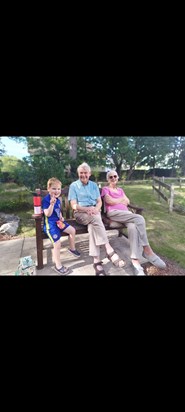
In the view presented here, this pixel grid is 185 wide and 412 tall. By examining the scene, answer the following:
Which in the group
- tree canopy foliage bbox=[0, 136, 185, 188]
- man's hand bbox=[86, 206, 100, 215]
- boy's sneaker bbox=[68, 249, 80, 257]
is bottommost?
boy's sneaker bbox=[68, 249, 80, 257]

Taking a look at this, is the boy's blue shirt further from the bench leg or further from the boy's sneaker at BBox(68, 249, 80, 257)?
the boy's sneaker at BBox(68, 249, 80, 257)

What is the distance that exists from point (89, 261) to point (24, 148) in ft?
9.53

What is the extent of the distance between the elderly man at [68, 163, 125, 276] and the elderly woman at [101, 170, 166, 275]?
133 millimetres

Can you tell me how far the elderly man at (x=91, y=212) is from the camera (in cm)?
165

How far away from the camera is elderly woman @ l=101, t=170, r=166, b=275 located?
5.62 feet

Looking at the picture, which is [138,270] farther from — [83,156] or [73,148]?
[83,156]

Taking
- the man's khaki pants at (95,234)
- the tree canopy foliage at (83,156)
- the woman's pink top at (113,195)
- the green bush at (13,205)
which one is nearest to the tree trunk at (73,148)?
the tree canopy foliage at (83,156)

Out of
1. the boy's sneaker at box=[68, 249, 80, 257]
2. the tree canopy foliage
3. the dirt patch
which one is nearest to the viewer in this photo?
the dirt patch

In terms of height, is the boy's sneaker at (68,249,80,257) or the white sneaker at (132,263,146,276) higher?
the boy's sneaker at (68,249,80,257)

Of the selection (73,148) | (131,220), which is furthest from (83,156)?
(131,220)

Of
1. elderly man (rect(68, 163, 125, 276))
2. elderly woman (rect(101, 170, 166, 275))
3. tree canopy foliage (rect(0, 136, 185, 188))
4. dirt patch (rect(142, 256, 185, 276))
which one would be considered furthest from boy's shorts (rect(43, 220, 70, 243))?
tree canopy foliage (rect(0, 136, 185, 188))
